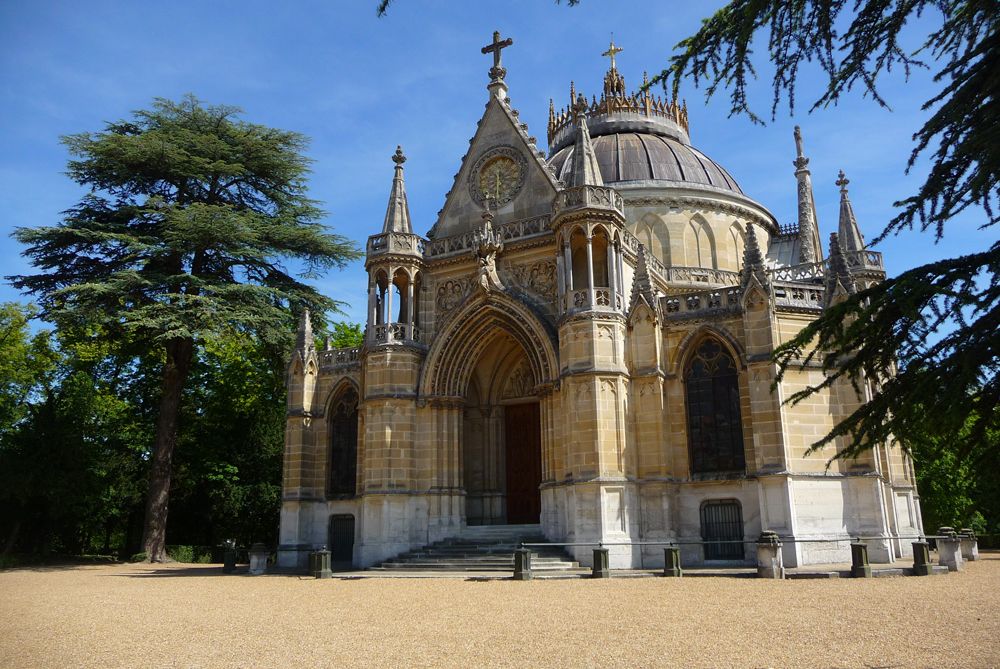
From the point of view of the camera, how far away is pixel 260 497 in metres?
34.6

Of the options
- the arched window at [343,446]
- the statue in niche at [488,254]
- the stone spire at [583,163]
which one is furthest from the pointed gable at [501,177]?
the arched window at [343,446]

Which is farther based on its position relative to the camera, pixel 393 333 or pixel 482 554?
pixel 393 333

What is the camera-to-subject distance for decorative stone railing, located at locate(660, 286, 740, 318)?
21969 millimetres

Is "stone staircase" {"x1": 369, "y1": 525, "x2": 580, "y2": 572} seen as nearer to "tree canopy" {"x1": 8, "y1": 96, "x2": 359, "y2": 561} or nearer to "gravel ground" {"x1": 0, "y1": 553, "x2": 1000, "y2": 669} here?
"gravel ground" {"x1": 0, "y1": 553, "x2": 1000, "y2": 669}

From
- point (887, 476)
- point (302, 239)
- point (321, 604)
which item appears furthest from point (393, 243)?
point (887, 476)

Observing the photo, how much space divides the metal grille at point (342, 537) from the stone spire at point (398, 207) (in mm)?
9900

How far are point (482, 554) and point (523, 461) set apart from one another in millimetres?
4657

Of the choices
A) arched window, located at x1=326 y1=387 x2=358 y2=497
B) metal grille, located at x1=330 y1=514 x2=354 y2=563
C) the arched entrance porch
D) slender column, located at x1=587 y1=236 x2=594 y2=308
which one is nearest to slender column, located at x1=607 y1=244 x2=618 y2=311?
slender column, located at x1=587 y1=236 x2=594 y2=308

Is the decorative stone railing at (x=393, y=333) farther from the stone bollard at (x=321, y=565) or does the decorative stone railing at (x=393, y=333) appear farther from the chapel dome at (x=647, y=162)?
the chapel dome at (x=647, y=162)

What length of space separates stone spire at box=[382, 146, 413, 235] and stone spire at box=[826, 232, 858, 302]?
1292 centimetres

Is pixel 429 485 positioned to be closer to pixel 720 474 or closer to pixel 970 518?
pixel 720 474

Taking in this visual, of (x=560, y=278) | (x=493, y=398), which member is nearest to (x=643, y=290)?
(x=560, y=278)

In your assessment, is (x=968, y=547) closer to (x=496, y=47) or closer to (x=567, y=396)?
(x=567, y=396)

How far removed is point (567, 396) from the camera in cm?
2138
